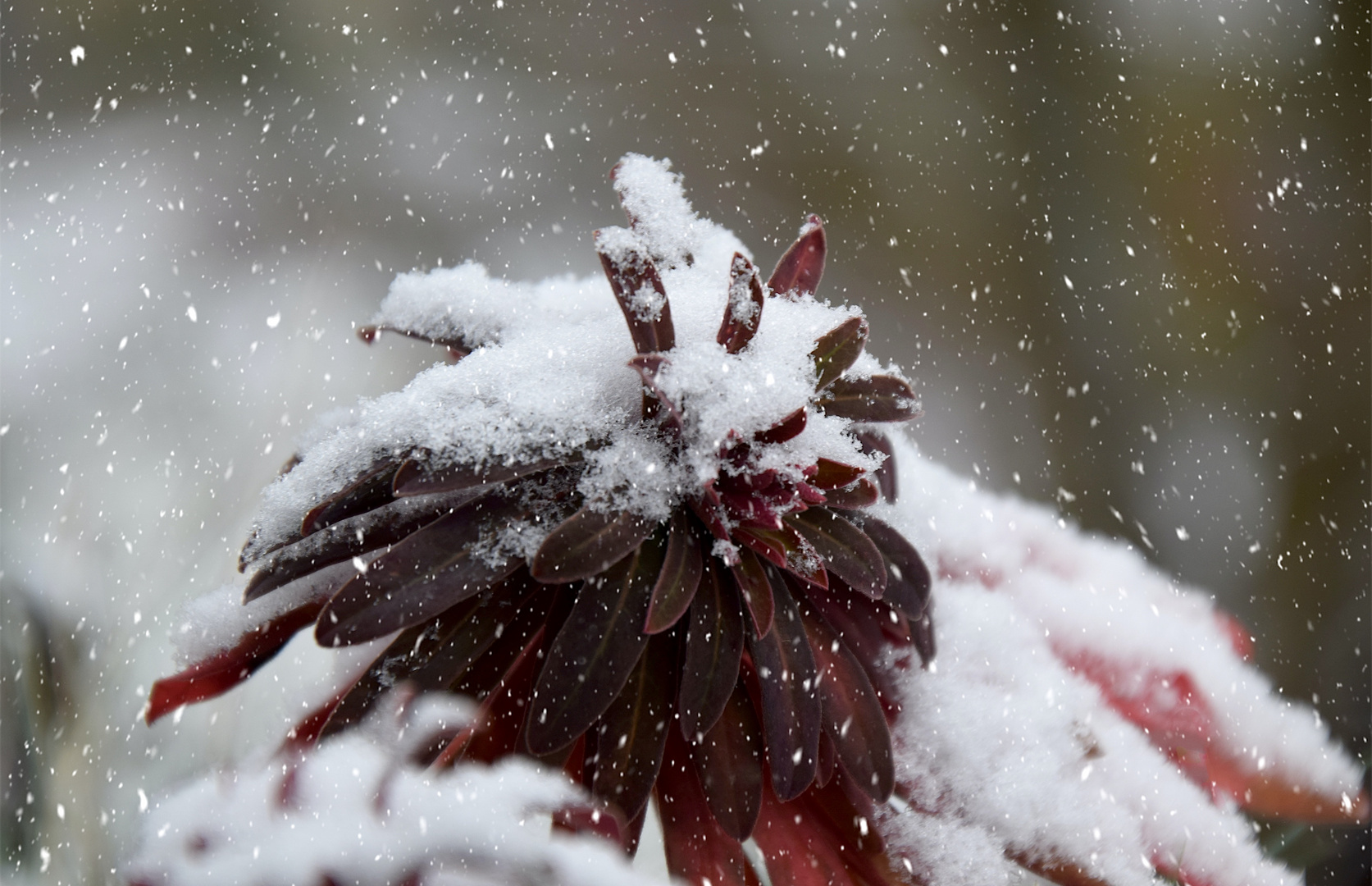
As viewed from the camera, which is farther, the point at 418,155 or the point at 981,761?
the point at 418,155

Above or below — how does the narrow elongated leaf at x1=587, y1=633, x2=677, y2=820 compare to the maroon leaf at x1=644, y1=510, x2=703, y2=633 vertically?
below

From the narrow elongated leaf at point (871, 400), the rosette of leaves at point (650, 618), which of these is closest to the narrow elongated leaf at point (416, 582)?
the rosette of leaves at point (650, 618)

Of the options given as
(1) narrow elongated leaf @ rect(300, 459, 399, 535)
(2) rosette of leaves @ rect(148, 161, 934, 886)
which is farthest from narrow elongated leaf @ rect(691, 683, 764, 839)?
(1) narrow elongated leaf @ rect(300, 459, 399, 535)

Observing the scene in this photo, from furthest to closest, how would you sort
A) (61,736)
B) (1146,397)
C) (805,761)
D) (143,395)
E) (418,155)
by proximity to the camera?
(1146,397) < (418,155) < (143,395) < (61,736) < (805,761)

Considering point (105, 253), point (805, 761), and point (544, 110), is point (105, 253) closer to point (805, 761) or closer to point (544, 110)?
point (544, 110)

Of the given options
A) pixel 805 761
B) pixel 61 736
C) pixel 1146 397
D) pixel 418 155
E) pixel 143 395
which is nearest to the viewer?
pixel 805 761

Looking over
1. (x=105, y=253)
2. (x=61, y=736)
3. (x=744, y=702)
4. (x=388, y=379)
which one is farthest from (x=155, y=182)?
(x=744, y=702)

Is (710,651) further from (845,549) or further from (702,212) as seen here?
(702,212)

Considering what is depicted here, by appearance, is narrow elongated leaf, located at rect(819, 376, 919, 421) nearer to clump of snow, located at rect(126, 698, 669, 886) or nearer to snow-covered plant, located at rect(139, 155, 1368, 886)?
snow-covered plant, located at rect(139, 155, 1368, 886)
